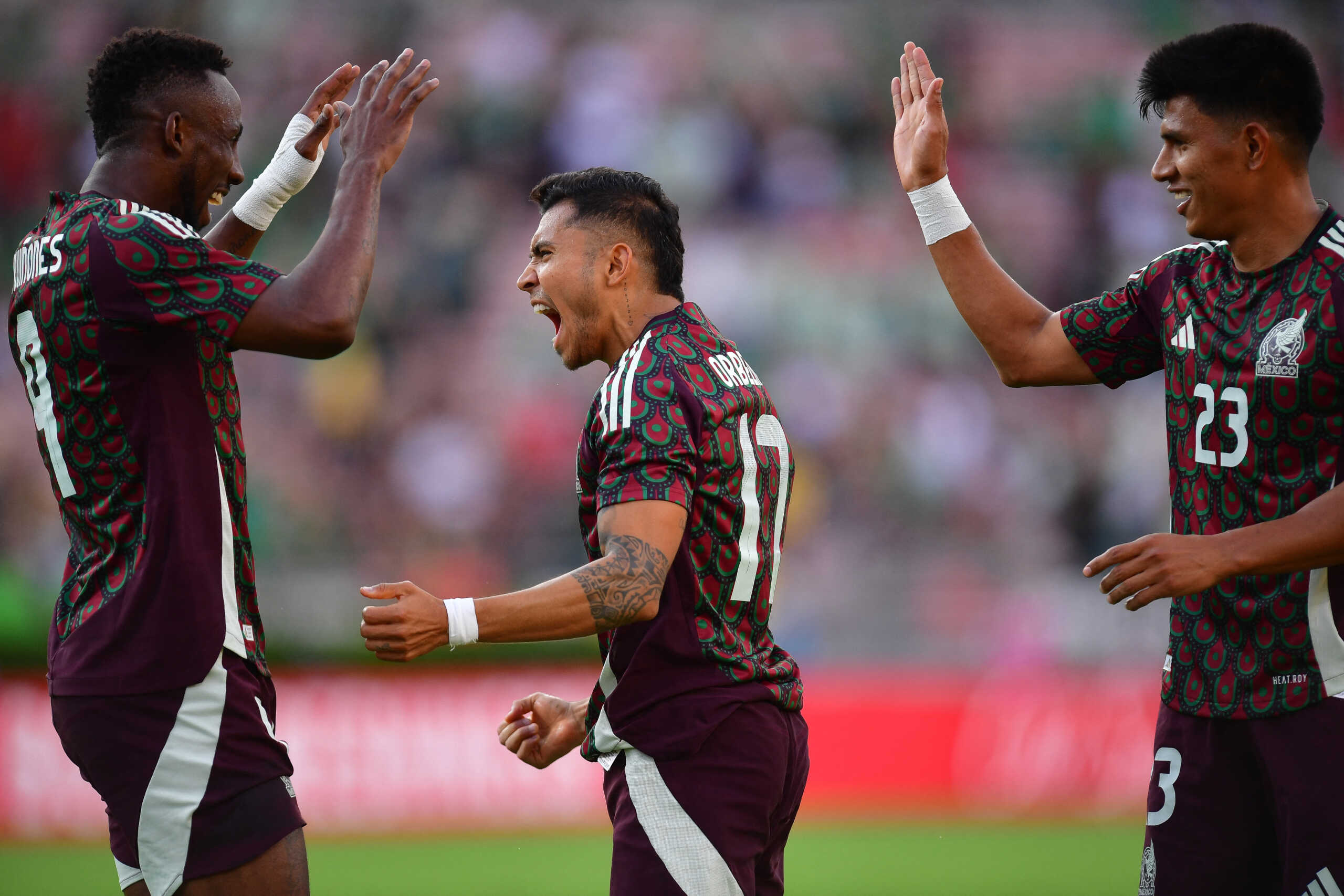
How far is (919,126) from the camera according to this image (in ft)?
13.0

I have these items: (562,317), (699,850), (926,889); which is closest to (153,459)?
(562,317)

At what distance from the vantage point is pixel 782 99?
576 inches

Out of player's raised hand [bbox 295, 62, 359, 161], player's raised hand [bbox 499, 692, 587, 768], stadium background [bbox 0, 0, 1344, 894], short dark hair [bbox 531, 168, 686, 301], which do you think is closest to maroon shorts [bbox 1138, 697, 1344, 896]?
player's raised hand [bbox 499, 692, 587, 768]

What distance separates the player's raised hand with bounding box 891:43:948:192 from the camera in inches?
155

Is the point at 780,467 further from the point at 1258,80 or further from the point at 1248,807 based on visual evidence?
the point at 1258,80

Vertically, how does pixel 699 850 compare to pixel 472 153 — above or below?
below

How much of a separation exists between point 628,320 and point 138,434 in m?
1.25

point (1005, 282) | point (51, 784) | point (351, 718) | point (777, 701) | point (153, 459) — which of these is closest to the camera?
point (153, 459)

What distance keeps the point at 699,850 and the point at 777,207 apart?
37.8ft

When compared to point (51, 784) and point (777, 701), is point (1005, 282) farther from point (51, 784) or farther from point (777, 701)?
point (51, 784)

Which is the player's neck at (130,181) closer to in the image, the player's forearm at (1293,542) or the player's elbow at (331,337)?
the player's elbow at (331,337)

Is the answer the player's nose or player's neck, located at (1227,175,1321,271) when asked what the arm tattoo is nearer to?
the player's nose

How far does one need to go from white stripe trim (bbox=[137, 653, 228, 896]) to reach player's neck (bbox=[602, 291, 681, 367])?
51.8 inches

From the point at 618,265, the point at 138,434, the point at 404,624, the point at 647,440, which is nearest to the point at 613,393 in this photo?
the point at 647,440
